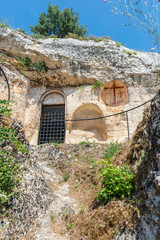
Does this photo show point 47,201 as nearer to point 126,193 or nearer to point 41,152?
point 126,193

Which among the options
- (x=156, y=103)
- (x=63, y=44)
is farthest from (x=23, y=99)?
(x=156, y=103)

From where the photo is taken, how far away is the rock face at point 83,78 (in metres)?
10.6

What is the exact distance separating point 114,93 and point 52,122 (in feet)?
13.0

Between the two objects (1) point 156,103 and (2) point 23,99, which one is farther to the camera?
(2) point 23,99

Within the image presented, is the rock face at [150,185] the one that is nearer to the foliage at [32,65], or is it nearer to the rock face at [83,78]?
the rock face at [83,78]

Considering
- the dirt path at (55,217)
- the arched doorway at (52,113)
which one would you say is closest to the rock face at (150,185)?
the dirt path at (55,217)

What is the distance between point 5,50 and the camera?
35.1ft

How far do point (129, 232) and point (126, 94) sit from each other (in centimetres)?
879

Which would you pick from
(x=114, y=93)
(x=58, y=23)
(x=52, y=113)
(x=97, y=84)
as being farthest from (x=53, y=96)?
(x=58, y=23)

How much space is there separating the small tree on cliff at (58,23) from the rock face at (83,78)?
952 cm

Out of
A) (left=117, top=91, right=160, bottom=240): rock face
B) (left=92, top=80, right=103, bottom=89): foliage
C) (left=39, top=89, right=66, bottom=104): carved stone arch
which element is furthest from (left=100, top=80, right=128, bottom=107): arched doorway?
(left=117, top=91, right=160, bottom=240): rock face

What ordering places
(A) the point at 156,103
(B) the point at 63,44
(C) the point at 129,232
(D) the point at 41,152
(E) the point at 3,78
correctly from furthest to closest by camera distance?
(B) the point at 63,44 < (E) the point at 3,78 < (D) the point at 41,152 < (A) the point at 156,103 < (C) the point at 129,232

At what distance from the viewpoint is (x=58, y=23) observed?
20.0 m

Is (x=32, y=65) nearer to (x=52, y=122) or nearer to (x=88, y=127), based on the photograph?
(x=52, y=122)
